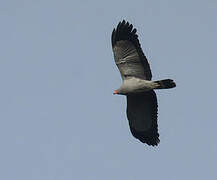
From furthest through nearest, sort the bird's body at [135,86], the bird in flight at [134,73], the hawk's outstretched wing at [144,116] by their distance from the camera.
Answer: the hawk's outstretched wing at [144,116]
the bird in flight at [134,73]
the bird's body at [135,86]

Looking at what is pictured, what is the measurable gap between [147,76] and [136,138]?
3.02 metres

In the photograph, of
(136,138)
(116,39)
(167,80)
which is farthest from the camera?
(136,138)

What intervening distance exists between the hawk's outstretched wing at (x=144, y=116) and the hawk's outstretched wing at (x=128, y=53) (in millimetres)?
927

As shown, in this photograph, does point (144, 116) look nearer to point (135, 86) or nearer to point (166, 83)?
point (135, 86)

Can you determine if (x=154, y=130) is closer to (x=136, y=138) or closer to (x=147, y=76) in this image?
(x=136, y=138)

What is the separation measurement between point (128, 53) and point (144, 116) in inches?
107

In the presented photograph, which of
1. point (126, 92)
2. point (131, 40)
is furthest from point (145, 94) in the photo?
point (131, 40)

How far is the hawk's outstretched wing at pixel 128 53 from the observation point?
19.2 metres

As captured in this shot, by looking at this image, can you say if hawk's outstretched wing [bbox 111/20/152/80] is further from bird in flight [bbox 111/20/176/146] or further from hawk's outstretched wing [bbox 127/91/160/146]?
hawk's outstretched wing [bbox 127/91/160/146]

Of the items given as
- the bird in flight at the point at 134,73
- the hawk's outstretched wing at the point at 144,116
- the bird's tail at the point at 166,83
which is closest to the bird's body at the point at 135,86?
the bird in flight at the point at 134,73

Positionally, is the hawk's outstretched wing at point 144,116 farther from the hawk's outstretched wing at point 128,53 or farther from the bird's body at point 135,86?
the hawk's outstretched wing at point 128,53

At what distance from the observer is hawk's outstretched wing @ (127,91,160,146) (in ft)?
65.1

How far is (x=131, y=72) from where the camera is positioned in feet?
63.4

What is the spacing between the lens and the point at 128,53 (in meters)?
19.4
